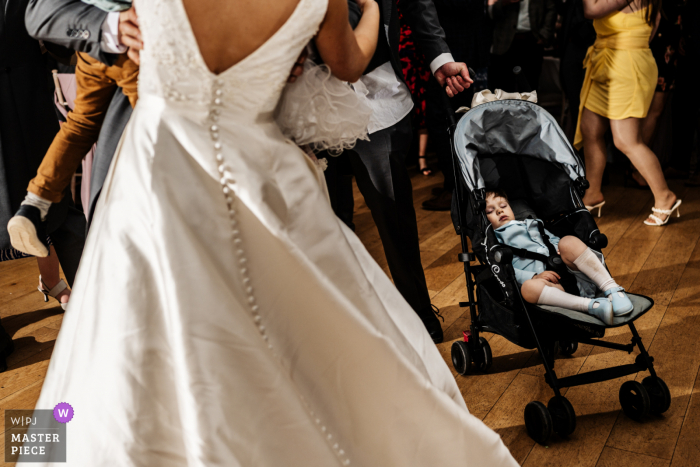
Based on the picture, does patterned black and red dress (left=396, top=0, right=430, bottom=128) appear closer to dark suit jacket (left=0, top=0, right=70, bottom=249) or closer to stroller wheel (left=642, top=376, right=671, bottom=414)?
dark suit jacket (left=0, top=0, right=70, bottom=249)

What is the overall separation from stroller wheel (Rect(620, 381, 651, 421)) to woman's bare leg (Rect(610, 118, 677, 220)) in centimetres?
212

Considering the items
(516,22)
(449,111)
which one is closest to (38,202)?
(449,111)

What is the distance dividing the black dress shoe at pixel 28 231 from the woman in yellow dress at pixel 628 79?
10.8 ft

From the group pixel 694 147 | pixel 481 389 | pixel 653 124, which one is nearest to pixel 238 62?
pixel 481 389

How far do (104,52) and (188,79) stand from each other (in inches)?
9.8

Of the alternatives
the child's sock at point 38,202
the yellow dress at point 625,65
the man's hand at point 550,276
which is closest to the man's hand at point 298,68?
the child's sock at point 38,202

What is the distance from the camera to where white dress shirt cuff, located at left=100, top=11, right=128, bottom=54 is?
1262 millimetres

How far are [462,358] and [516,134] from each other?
94cm

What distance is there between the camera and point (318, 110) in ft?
4.68

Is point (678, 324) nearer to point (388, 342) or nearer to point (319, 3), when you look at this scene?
point (388, 342)

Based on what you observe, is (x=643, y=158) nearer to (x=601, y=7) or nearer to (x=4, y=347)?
(x=601, y=7)

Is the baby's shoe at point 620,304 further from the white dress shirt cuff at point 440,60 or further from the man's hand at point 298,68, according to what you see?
the man's hand at point 298,68

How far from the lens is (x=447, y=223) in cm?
398

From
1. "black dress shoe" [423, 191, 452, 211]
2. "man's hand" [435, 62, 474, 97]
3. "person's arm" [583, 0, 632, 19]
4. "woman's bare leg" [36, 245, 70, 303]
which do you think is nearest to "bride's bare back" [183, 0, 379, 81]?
"man's hand" [435, 62, 474, 97]
